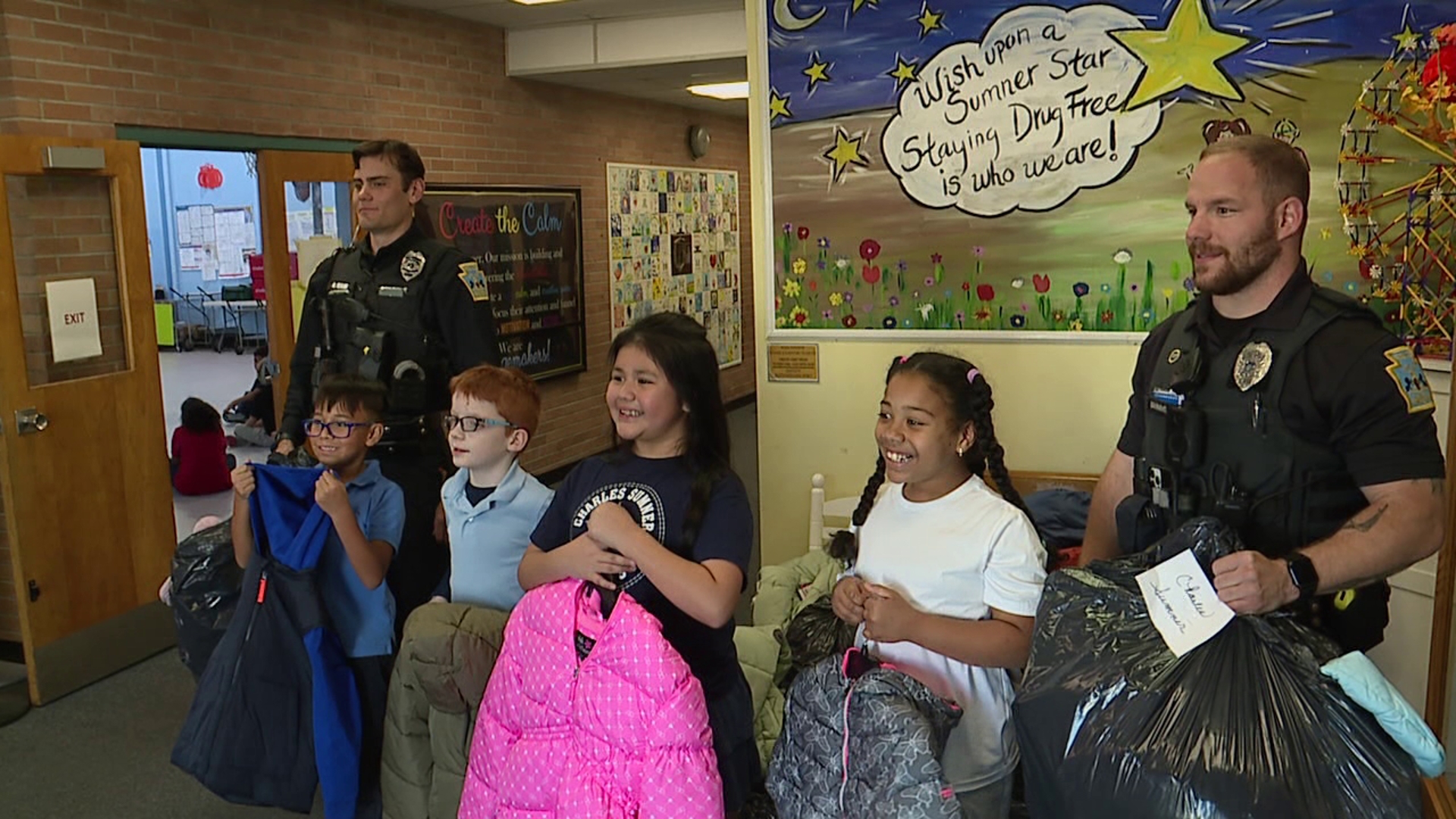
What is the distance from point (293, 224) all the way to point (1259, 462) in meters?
4.33

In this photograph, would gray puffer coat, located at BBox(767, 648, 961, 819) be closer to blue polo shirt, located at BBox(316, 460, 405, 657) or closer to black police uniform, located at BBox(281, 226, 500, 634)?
Result: blue polo shirt, located at BBox(316, 460, 405, 657)

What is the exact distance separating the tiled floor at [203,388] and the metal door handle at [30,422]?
215 cm

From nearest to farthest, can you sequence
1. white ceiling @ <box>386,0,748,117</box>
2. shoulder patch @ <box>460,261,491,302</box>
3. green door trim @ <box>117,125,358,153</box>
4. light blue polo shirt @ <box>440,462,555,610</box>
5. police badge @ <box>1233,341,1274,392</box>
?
police badge @ <box>1233,341,1274,392</box> → light blue polo shirt @ <box>440,462,555,610</box> → shoulder patch @ <box>460,261,491,302</box> → green door trim @ <box>117,125,358,153</box> → white ceiling @ <box>386,0,748,117</box>

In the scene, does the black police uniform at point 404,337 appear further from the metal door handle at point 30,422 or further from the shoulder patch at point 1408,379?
the shoulder patch at point 1408,379

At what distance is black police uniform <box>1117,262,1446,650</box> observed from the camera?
1.67 metres

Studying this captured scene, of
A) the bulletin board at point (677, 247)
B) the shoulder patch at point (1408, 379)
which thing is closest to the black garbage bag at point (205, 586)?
the shoulder patch at point (1408, 379)

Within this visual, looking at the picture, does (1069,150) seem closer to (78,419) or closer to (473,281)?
(473,281)

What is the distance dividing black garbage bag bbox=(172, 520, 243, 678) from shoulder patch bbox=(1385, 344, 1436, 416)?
2.34 metres

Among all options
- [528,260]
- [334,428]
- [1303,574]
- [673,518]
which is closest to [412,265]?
[334,428]

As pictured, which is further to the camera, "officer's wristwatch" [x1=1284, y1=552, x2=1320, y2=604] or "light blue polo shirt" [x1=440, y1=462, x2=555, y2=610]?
"light blue polo shirt" [x1=440, y1=462, x2=555, y2=610]

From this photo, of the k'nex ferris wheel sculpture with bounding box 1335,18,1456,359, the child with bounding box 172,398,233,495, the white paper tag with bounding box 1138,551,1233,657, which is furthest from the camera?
the child with bounding box 172,398,233,495

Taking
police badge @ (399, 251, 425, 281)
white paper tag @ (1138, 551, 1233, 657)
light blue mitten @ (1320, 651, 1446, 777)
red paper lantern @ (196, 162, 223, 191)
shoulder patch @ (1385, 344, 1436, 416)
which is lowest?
light blue mitten @ (1320, 651, 1446, 777)

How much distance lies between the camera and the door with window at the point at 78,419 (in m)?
3.60

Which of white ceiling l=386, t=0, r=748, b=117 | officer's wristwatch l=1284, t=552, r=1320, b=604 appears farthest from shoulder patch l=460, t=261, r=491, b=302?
white ceiling l=386, t=0, r=748, b=117
